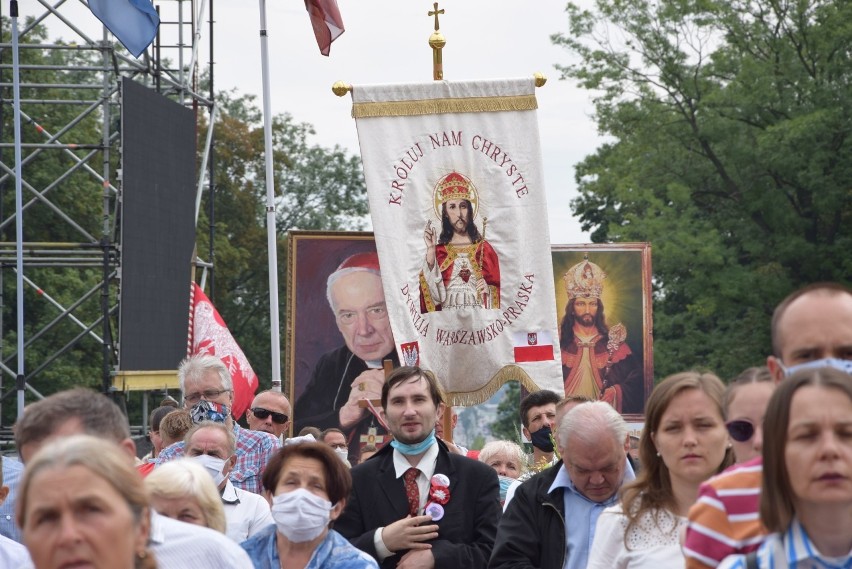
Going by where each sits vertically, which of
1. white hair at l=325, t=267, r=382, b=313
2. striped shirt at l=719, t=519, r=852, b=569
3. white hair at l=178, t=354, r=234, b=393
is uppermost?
white hair at l=325, t=267, r=382, b=313

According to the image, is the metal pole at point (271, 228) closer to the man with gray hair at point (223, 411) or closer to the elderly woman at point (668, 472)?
the man with gray hair at point (223, 411)

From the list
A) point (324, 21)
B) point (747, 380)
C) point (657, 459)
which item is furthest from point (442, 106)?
point (747, 380)

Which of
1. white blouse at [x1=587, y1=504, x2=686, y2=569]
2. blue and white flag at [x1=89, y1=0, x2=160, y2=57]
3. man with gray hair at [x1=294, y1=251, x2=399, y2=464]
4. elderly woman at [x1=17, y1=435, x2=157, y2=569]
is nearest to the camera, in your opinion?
elderly woman at [x1=17, y1=435, x2=157, y2=569]

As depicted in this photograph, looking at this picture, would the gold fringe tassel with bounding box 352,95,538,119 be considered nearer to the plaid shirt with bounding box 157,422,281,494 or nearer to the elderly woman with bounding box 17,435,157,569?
the plaid shirt with bounding box 157,422,281,494

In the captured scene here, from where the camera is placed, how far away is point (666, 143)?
3291cm

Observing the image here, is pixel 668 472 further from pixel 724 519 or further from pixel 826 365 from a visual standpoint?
pixel 826 365

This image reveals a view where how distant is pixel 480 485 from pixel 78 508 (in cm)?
370

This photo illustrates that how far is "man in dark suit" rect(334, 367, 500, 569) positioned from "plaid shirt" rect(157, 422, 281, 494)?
55.7 inches

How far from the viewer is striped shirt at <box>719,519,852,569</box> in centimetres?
335

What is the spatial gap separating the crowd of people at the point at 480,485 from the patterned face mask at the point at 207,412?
0.08 ft

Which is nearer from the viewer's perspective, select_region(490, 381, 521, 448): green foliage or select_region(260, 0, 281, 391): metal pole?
select_region(260, 0, 281, 391): metal pole

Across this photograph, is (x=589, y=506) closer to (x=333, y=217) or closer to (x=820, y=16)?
(x=820, y=16)

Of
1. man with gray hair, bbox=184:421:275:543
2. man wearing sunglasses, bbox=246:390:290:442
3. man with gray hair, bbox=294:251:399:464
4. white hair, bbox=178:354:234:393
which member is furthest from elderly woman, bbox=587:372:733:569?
man with gray hair, bbox=294:251:399:464

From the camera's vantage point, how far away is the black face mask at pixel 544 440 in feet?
28.6
